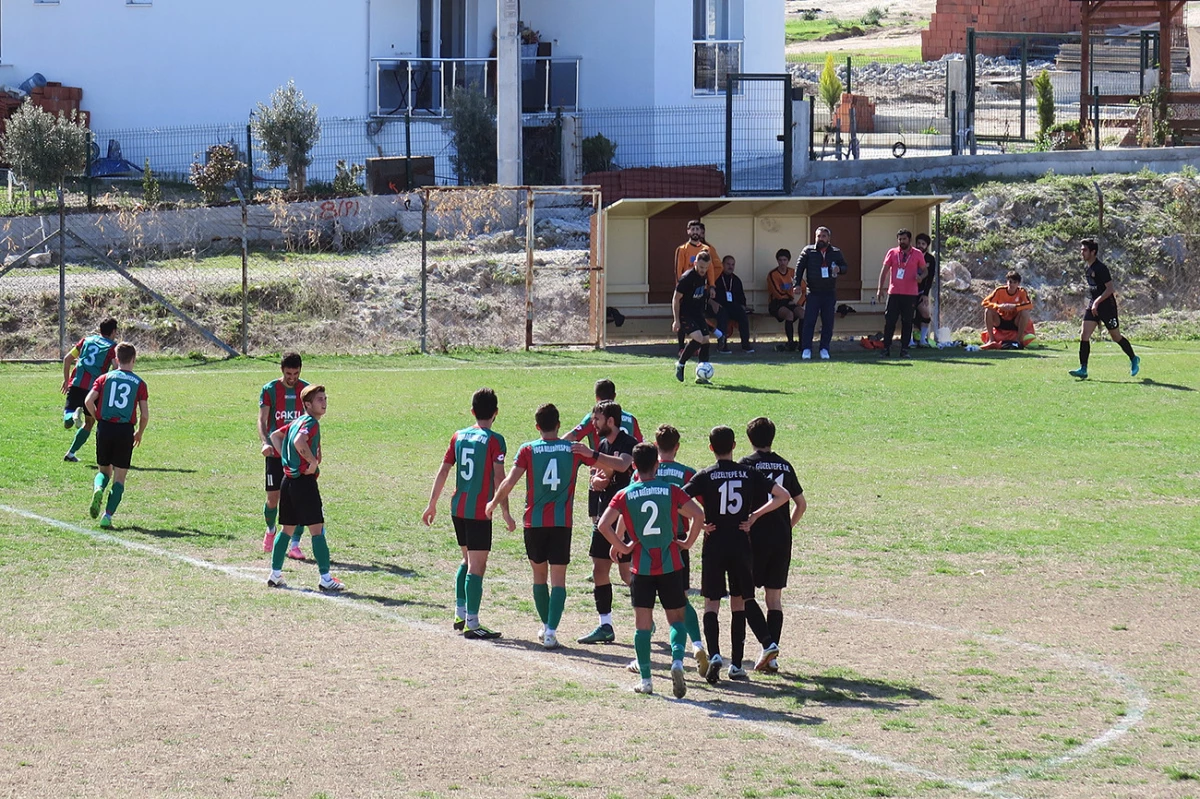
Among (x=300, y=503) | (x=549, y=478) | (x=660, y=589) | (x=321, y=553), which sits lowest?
(x=321, y=553)

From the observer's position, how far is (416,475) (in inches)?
583

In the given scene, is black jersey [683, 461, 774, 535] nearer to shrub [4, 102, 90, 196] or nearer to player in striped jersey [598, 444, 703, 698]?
player in striped jersey [598, 444, 703, 698]

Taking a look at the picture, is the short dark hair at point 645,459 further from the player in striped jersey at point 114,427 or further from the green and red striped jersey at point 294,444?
the player in striped jersey at point 114,427

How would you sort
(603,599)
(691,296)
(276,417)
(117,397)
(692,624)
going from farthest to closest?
(691,296) < (117,397) < (276,417) < (603,599) < (692,624)

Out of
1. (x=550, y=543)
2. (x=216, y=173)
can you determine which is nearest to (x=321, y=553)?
(x=550, y=543)

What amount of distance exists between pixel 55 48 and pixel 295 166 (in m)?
8.86

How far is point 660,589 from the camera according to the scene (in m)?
8.35

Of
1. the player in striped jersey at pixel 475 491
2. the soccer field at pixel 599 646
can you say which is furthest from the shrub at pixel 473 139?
the player in striped jersey at pixel 475 491

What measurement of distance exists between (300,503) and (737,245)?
16.5 metres

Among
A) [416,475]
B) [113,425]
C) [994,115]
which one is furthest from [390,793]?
[994,115]

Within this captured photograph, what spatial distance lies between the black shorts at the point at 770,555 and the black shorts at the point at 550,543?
124cm

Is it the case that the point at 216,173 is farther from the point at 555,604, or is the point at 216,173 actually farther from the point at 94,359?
the point at 555,604

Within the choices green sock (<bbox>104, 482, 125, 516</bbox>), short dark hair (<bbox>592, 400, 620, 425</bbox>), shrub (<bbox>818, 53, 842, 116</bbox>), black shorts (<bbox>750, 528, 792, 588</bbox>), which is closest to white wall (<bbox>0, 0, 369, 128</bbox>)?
shrub (<bbox>818, 53, 842, 116</bbox>)

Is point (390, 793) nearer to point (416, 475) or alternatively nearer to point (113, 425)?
point (113, 425)
